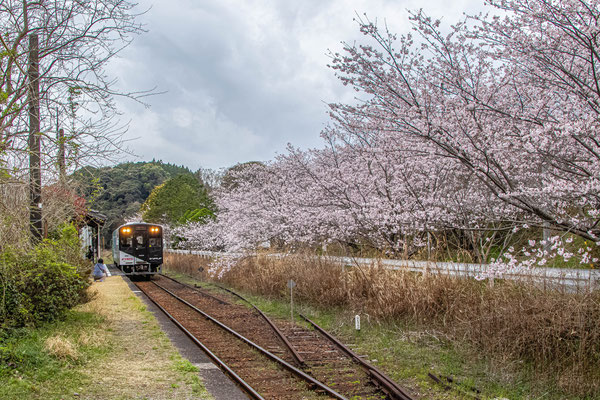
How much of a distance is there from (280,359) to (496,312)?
3431mm

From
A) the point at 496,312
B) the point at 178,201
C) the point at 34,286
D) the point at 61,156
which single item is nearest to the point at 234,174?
the point at 34,286

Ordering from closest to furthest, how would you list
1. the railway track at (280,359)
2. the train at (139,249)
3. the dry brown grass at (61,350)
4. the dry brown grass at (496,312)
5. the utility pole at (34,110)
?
the dry brown grass at (496,312) < the railway track at (280,359) < the dry brown grass at (61,350) < the utility pole at (34,110) < the train at (139,249)

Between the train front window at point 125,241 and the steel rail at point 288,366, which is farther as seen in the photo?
the train front window at point 125,241

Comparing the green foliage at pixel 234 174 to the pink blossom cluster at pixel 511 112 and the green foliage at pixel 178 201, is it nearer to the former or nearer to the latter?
the green foliage at pixel 178 201

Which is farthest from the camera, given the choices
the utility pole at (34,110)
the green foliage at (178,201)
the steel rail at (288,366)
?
the green foliage at (178,201)

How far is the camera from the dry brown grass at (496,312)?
6078mm

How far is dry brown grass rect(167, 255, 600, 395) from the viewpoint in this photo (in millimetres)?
6078

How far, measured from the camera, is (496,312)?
7.09 meters

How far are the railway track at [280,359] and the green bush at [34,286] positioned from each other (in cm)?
271

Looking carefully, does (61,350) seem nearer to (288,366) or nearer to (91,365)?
(91,365)

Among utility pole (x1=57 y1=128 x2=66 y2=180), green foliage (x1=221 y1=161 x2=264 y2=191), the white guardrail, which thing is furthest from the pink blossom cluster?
green foliage (x1=221 y1=161 x2=264 y2=191)

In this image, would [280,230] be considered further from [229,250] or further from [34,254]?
[34,254]

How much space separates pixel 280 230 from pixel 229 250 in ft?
11.0

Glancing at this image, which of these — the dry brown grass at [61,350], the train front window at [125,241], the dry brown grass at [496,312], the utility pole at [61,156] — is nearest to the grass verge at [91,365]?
the dry brown grass at [61,350]
